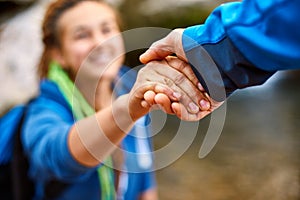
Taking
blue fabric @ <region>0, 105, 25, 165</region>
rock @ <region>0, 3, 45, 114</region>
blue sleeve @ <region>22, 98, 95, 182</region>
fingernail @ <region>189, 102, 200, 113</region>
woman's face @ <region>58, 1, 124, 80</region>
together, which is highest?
fingernail @ <region>189, 102, 200, 113</region>

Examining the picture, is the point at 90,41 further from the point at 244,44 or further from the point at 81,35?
the point at 244,44

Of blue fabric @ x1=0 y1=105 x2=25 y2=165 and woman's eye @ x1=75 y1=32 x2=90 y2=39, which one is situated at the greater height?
woman's eye @ x1=75 y1=32 x2=90 y2=39

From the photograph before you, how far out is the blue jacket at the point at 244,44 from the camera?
1.55 ft

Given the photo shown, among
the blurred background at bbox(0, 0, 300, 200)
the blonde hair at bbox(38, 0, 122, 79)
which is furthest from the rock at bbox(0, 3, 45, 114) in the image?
the blonde hair at bbox(38, 0, 122, 79)

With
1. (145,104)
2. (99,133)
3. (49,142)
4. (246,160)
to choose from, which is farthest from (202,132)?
(145,104)

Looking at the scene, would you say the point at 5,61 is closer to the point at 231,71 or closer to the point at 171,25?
the point at 171,25

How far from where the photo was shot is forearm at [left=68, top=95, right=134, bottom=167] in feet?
2.48

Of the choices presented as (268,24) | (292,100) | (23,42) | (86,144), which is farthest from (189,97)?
(292,100)

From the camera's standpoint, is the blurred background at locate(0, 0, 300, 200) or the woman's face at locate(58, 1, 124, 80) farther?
the blurred background at locate(0, 0, 300, 200)

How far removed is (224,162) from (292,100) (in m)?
0.63

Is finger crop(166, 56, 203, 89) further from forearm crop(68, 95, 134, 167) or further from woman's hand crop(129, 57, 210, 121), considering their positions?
forearm crop(68, 95, 134, 167)

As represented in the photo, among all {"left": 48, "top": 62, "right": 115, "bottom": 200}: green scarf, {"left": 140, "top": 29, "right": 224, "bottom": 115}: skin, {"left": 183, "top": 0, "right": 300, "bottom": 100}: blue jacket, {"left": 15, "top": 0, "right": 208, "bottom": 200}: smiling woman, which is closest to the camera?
{"left": 183, "top": 0, "right": 300, "bottom": 100}: blue jacket

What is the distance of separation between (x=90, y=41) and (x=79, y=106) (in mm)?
136

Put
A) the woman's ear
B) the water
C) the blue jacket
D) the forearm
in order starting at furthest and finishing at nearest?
the water → the woman's ear → the forearm → the blue jacket
